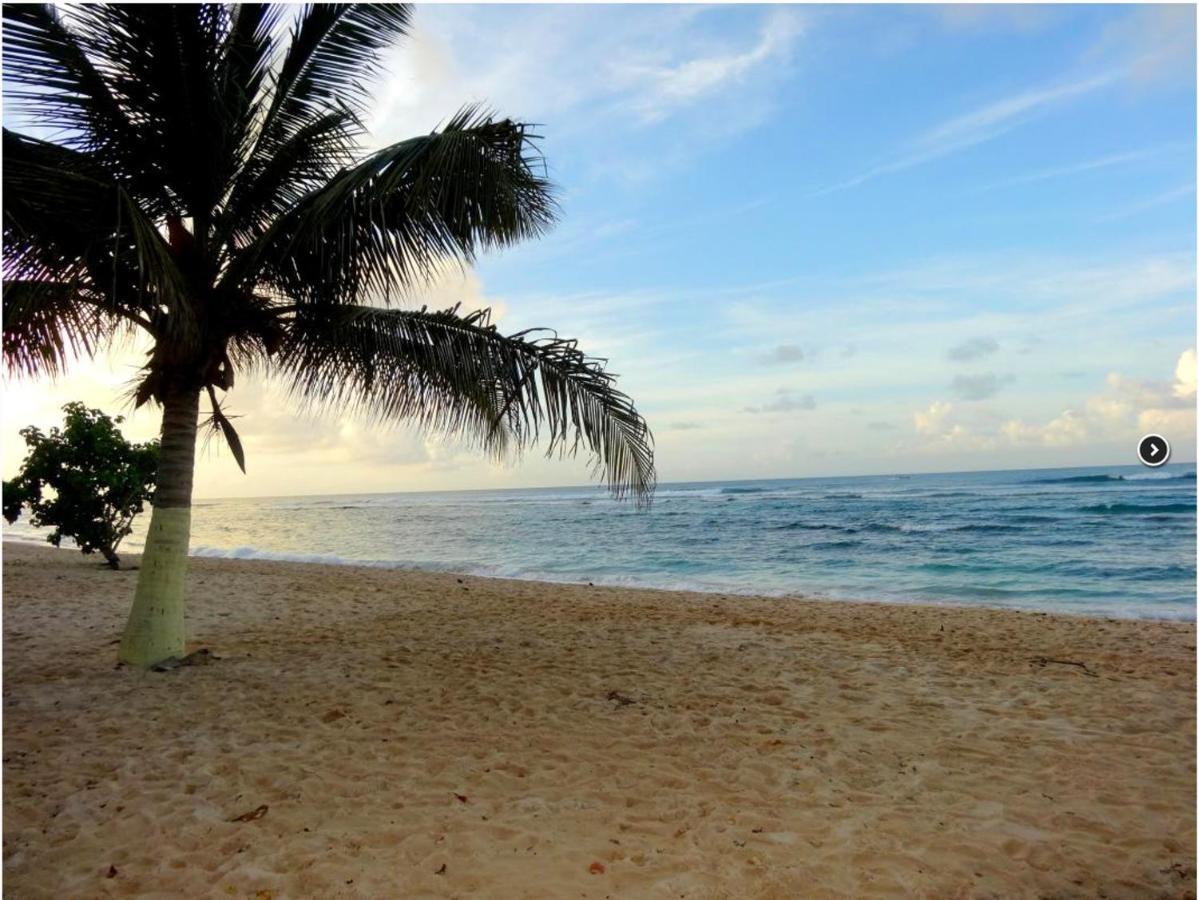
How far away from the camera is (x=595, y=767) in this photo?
4633 millimetres

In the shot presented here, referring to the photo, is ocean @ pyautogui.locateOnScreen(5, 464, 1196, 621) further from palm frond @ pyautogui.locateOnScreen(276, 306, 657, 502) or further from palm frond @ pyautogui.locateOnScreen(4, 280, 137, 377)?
palm frond @ pyautogui.locateOnScreen(4, 280, 137, 377)

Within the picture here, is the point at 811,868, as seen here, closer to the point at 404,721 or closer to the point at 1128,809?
the point at 1128,809

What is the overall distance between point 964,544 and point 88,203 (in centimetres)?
2327

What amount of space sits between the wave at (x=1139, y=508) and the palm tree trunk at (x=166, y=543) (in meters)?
31.8

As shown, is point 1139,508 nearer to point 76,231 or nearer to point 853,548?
point 853,548

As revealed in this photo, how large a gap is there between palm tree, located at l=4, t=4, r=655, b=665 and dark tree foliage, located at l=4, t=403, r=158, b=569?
790 centimetres

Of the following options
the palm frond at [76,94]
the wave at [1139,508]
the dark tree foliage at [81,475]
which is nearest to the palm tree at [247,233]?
the palm frond at [76,94]

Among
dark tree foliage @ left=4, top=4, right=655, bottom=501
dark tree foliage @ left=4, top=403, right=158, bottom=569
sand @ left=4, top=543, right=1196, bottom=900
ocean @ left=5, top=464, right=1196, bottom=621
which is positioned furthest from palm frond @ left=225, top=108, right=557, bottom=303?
ocean @ left=5, top=464, right=1196, bottom=621

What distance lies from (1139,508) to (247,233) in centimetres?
3387

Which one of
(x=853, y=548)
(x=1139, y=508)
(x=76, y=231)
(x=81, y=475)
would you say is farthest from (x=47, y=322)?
(x=1139, y=508)

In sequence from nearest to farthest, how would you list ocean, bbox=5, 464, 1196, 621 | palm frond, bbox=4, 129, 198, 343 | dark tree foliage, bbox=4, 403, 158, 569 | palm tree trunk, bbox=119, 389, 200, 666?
palm frond, bbox=4, 129, 198, 343 → palm tree trunk, bbox=119, 389, 200, 666 → dark tree foliage, bbox=4, 403, 158, 569 → ocean, bbox=5, 464, 1196, 621

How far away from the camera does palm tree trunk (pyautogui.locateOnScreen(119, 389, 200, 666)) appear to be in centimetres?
625

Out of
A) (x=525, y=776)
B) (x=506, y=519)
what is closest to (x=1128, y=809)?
(x=525, y=776)

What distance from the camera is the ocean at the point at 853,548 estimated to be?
15430 millimetres
